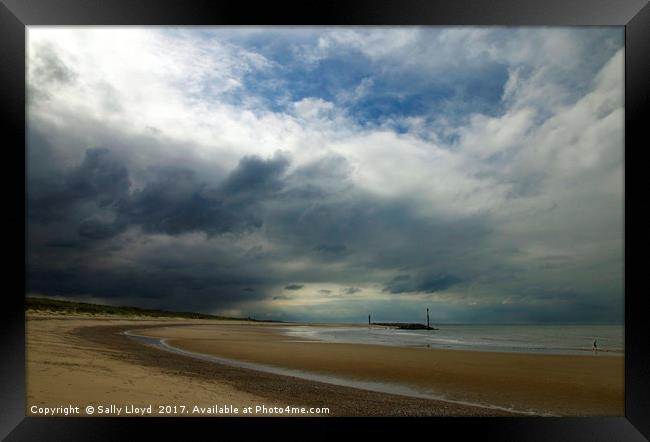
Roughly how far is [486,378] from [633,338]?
5.31 metres

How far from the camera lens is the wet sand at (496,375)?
723 cm

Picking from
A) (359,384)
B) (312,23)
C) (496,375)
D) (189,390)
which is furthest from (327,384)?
(312,23)

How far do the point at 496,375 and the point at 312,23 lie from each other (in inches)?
351

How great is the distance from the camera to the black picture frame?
429 cm

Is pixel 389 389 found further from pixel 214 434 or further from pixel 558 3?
pixel 558 3

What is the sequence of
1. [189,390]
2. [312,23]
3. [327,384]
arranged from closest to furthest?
1. [312,23]
2. [189,390]
3. [327,384]

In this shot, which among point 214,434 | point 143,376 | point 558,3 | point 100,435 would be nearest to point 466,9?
point 558,3

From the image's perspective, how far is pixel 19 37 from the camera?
4543mm

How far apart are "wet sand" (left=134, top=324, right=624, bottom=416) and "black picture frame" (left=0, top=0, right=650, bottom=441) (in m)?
2.73

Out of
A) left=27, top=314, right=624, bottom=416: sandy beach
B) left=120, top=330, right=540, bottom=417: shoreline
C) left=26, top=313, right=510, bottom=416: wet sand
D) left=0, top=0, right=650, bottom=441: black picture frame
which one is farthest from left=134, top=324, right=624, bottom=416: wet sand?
left=0, top=0, right=650, bottom=441: black picture frame

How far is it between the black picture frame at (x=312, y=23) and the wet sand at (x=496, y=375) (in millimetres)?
2730

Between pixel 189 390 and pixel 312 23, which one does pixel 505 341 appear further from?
pixel 312 23

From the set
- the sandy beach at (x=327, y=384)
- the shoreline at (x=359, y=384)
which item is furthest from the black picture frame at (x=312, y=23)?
the shoreline at (x=359, y=384)

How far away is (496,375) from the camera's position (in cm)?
955
